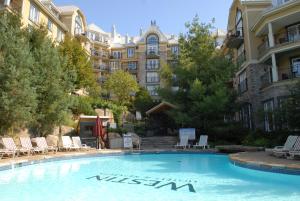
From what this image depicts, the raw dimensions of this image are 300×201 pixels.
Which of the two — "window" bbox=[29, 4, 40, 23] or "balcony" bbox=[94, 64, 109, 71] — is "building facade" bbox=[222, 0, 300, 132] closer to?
"window" bbox=[29, 4, 40, 23]

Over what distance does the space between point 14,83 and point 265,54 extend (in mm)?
19477

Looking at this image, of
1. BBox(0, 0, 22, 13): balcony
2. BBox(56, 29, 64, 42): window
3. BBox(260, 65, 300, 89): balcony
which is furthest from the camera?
BBox(56, 29, 64, 42): window

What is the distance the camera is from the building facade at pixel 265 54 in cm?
2139

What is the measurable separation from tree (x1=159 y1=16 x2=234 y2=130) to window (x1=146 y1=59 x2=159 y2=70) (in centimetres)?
3090

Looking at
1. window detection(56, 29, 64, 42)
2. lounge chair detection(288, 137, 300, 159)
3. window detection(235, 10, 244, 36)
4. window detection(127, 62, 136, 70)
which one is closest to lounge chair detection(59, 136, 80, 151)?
lounge chair detection(288, 137, 300, 159)

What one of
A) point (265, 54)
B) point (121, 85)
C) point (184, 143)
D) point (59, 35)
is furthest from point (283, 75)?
point (59, 35)

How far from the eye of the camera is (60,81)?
2102 cm

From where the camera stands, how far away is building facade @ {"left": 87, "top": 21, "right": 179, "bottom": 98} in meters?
57.7

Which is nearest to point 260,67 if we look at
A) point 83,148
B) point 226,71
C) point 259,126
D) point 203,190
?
point 226,71

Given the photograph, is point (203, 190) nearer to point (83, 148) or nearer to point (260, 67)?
point (83, 148)

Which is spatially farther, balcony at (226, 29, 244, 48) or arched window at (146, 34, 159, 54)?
arched window at (146, 34, 159, 54)

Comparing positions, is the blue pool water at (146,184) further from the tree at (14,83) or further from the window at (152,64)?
the window at (152,64)

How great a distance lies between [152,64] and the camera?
Answer: 58219 mm

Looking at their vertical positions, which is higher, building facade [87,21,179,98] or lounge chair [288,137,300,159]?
building facade [87,21,179,98]
